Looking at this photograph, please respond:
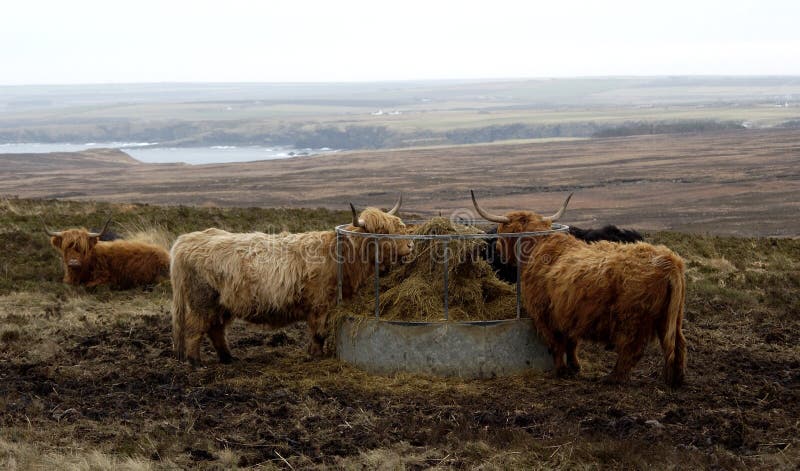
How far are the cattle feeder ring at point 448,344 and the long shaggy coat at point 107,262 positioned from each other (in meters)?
5.69

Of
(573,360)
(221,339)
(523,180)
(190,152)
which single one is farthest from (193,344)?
(190,152)

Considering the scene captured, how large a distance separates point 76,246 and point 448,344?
686cm

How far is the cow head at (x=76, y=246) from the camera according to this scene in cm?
1248

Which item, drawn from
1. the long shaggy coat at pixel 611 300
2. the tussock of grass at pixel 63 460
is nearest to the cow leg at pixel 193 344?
the tussock of grass at pixel 63 460

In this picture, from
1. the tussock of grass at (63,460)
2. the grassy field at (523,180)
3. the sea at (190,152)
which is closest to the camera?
the tussock of grass at (63,460)

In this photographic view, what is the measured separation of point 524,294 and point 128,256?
6.81 meters

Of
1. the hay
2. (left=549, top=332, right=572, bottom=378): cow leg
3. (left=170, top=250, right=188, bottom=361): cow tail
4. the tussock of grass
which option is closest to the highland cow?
the hay

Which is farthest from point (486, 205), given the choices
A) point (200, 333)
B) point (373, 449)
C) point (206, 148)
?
point (206, 148)

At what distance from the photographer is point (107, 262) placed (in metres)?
12.7

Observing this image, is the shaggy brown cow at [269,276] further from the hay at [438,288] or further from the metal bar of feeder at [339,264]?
the hay at [438,288]

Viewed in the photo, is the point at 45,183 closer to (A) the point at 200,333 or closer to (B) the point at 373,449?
(A) the point at 200,333

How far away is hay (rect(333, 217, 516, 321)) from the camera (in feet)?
26.3

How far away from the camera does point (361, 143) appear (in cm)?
10131

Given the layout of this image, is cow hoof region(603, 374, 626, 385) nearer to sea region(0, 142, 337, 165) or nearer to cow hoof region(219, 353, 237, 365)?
cow hoof region(219, 353, 237, 365)
